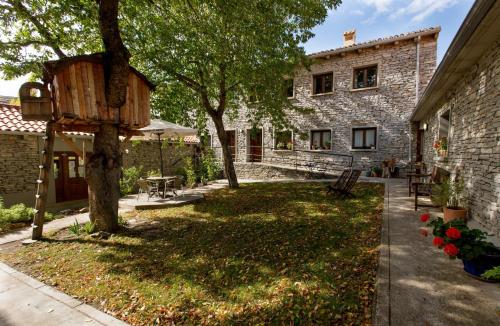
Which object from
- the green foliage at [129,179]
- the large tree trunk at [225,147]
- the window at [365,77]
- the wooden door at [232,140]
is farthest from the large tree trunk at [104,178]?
the window at [365,77]

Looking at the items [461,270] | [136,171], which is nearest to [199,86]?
[136,171]

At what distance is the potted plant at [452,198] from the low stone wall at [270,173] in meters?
7.50

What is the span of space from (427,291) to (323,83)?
13.5 metres

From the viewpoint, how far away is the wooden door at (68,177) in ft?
32.8

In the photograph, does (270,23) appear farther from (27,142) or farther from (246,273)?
(27,142)

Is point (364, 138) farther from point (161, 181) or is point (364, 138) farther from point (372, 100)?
point (161, 181)

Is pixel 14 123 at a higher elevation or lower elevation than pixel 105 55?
lower

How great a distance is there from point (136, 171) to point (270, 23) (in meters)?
8.68

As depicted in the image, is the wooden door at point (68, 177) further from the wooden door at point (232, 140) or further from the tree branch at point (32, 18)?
the wooden door at point (232, 140)

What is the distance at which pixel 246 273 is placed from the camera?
11.6 ft

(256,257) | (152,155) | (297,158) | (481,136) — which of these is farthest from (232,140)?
(481,136)

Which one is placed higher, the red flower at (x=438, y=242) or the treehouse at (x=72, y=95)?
the treehouse at (x=72, y=95)

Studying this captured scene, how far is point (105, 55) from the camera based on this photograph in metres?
5.21

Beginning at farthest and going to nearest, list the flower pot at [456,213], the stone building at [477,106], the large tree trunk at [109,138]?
1. the large tree trunk at [109,138]
2. the flower pot at [456,213]
3. the stone building at [477,106]
